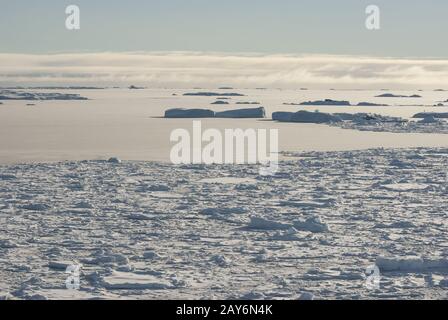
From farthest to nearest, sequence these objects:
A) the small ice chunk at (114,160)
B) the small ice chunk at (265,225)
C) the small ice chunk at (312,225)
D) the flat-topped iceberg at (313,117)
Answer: the flat-topped iceberg at (313,117) → the small ice chunk at (114,160) → the small ice chunk at (265,225) → the small ice chunk at (312,225)

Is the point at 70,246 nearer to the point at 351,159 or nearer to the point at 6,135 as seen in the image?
the point at 351,159

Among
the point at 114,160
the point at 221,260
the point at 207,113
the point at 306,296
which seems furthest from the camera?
the point at 207,113

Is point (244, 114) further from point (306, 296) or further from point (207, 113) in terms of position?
point (306, 296)

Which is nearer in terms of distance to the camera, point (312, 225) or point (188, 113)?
point (312, 225)

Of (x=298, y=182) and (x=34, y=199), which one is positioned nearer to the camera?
(x=34, y=199)

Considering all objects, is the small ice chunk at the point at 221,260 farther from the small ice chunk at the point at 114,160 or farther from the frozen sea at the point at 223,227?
the small ice chunk at the point at 114,160

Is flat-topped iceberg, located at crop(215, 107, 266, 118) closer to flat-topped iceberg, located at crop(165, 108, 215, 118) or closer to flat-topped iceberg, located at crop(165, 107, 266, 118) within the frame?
flat-topped iceberg, located at crop(165, 107, 266, 118)

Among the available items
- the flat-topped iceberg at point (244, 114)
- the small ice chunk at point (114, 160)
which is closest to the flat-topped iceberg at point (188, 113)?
the flat-topped iceberg at point (244, 114)

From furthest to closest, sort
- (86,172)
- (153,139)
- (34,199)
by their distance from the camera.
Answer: (153,139), (86,172), (34,199)

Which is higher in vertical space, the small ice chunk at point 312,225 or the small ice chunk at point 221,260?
the small ice chunk at point 312,225

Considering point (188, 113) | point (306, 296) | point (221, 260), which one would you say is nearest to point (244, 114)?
point (188, 113)
